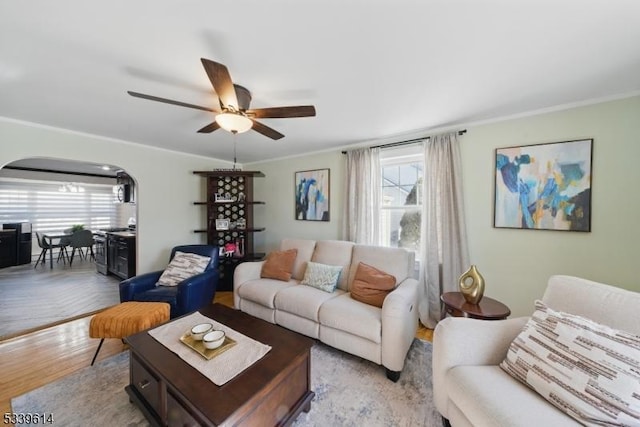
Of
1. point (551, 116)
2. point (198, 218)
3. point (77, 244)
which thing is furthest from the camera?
point (77, 244)

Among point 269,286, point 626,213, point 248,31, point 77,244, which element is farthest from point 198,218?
point 626,213

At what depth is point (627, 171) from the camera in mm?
1897

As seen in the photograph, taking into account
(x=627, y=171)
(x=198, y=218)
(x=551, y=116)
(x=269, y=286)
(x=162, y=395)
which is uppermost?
(x=551, y=116)

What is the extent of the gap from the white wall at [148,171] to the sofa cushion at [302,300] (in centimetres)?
234

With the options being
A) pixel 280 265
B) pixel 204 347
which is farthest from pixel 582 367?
pixel 280 265

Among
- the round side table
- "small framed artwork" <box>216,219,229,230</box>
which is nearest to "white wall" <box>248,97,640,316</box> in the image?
the round side table

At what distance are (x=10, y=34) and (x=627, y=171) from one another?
426cm

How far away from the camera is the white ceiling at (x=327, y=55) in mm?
1133

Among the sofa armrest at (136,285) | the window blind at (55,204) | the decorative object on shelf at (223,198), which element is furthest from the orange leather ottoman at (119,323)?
the window blind at (55,204)

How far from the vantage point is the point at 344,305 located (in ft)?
6.93

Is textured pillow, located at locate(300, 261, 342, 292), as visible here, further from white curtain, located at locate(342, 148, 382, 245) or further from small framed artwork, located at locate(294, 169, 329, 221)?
small framed artwork, located at locate(294, 169, 329, 221)

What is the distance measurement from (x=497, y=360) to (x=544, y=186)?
174 cm

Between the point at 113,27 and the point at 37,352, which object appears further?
the point at 37,352

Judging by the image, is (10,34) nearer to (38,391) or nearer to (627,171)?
(38,391)
